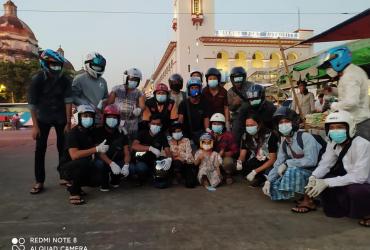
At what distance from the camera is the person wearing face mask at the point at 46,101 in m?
5.09

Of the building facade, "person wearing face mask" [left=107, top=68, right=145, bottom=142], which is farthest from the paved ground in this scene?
the building facade

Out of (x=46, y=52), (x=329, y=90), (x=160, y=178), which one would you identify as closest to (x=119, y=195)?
(x=160, y=178)

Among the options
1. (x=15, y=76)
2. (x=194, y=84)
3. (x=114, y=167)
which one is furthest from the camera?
(x=15, y=76)

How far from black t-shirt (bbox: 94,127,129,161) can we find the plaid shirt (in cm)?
159

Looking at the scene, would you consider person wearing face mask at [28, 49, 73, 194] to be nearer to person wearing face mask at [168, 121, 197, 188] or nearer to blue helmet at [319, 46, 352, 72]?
person wearing face mask at [168, 121, 197, 188]

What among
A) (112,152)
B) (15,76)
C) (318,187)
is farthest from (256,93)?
(15,76)

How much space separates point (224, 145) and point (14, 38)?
74.8 metres

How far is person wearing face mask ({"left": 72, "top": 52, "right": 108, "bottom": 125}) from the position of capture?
549 cm

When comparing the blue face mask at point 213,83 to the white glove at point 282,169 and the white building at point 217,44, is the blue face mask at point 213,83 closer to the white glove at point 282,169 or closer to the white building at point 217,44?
the white glove at point 282,169

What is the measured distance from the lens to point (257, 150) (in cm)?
554

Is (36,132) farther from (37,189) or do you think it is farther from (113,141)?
(113,141)

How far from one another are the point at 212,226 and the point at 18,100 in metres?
47.3

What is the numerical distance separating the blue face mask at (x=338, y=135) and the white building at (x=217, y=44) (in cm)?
5029

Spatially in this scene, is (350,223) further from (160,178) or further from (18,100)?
(18,100)
